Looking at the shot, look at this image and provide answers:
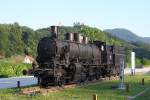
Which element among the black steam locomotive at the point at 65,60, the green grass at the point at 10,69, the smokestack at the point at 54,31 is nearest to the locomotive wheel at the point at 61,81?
the black steam locomotive at the point at 65,60

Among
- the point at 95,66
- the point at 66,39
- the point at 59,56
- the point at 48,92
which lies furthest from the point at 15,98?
the point at 95,66

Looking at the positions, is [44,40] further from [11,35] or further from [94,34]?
[11,35]

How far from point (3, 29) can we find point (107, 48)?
12771 cm

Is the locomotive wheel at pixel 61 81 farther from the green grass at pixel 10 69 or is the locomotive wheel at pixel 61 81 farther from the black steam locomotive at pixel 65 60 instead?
the green grass at pixel 10 69

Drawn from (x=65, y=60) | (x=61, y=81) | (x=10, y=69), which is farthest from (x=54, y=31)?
(x=10, y=69)

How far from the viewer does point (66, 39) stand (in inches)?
1553

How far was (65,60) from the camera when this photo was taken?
3581 centimetres

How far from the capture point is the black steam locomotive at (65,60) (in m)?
33.8

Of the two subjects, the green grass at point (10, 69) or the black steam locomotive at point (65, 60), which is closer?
the black steam locomotive at point (65, 60)

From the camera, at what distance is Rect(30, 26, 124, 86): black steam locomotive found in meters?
33.8

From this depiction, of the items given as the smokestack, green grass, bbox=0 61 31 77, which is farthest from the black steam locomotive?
green grass, bbox=0 61 31 77

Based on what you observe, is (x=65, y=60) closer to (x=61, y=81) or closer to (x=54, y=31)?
(x=61, y=81)

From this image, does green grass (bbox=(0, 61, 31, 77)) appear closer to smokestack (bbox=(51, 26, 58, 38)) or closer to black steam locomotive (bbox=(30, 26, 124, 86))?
black steam locomotive (bbox=(30, 26, 124, 86))

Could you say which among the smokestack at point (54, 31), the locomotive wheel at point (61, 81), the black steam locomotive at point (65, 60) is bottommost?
the locomotive wheel at point (61, 81)
